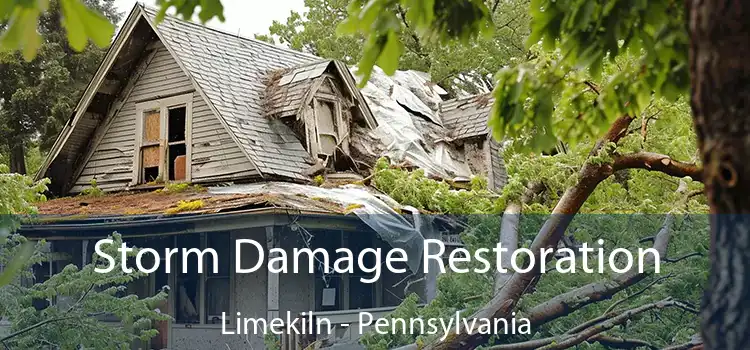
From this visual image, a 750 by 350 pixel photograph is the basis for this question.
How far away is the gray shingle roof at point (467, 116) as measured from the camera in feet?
64.2

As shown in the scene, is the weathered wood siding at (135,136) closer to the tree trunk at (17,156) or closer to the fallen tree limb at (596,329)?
the fallen tree limb at (596,329)

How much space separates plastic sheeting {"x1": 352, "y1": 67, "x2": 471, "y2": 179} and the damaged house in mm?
52

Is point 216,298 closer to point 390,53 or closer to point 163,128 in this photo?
point 163,128

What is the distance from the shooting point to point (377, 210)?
14.0 meters

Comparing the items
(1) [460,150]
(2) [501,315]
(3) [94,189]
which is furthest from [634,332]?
(3) [94,189]

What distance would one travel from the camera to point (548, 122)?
5.01 m

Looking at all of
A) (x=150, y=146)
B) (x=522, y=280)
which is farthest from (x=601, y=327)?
(x=150, y=146)

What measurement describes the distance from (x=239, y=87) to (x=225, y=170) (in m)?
2.02

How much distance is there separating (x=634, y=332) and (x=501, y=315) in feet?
5.33

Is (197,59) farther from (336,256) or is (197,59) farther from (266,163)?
(336,256)

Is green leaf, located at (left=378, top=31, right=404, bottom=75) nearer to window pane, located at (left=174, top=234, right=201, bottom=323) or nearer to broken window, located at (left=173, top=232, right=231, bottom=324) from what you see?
broken window, located at (left=173, top=232, right=231, bottom=324)

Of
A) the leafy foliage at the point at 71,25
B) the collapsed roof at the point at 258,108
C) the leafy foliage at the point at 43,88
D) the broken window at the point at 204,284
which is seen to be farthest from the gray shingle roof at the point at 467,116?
the leafy foliage at the point at 71,25

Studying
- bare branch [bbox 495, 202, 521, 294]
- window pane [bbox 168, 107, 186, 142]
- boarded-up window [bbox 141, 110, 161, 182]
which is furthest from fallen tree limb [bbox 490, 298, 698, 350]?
window pane [bbox 168, 107, 186, 142]

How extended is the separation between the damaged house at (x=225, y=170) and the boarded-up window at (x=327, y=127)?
0.03m
